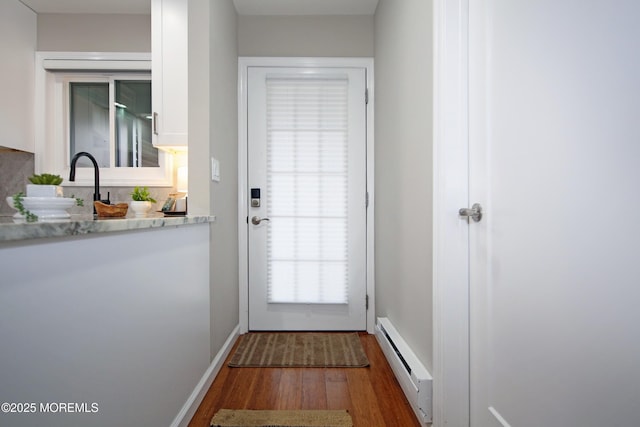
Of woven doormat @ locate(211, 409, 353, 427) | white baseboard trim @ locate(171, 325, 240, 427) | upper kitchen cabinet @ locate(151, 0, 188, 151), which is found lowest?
woven doormat @ locate(211, 409, 353, 427)

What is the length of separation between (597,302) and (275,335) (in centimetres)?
200

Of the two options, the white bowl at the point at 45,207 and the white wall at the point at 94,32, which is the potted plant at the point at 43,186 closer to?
the white bowl at the point at 45,207

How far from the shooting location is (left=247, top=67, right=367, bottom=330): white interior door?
7.48 feet

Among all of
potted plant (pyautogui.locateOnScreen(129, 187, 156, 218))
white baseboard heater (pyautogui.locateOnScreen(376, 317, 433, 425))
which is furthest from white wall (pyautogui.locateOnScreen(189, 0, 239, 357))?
white baseboard heater (pyautogui.locateOnScreen(376, 317, 433, 425))

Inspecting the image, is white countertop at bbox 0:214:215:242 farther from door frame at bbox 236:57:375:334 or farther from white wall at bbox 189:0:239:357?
door frame at bbox 236:57:375:334

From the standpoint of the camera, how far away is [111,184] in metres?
2.31

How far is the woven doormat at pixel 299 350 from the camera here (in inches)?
71.0

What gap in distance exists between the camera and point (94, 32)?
92.5 inches

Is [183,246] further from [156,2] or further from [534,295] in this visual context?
[156,2]

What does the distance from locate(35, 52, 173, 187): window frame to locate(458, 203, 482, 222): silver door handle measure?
2.19m

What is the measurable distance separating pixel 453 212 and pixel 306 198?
1332mm

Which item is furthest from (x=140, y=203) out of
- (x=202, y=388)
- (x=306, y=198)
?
(x=306, y=198)

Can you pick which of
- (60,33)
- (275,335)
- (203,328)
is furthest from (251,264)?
(60,33)

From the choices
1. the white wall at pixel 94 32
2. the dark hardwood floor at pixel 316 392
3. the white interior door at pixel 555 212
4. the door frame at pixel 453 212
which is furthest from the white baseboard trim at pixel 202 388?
the white wall at pixel 94 32
